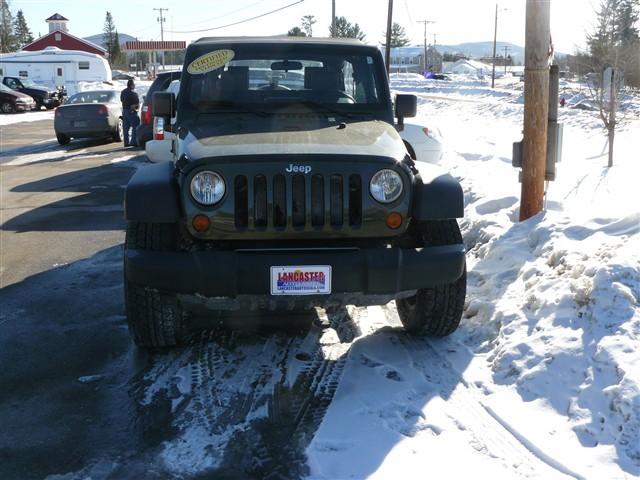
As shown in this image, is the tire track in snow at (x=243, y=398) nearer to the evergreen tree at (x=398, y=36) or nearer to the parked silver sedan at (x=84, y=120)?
the parked silver sedan at (x=84, y=120)

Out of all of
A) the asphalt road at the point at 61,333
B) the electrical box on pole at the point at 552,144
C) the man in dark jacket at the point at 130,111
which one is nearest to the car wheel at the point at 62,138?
the man in dark jacket at the point at 130,111

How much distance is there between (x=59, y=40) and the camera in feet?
265

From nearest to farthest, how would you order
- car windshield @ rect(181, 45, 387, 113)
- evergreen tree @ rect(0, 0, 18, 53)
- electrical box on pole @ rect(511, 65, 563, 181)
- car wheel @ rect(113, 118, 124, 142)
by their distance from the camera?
1. car windshield @ rect(181, 45, 387, 113)
2. electrical box on pole @ rect(511, 65, 563, 181)
3. car wheel @ rect(113, 118, 124, 142)
4. evergreen tree @ rect(0, 0, 18, 53)

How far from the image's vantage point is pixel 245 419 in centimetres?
387

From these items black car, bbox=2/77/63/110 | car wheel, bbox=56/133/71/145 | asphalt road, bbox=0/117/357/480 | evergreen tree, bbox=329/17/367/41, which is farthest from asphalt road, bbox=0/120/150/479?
evergreen tree, bbox=329/17/367/41

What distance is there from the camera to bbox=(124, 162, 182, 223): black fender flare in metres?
4.18

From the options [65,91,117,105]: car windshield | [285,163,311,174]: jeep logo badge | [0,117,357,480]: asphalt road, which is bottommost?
[0,117,357,480]: asphalt road

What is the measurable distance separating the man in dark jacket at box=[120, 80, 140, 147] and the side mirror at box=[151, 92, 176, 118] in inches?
499

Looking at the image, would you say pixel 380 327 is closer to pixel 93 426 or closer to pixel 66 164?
pixel 93 426

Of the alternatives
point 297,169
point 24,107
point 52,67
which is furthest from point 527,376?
point 52,67

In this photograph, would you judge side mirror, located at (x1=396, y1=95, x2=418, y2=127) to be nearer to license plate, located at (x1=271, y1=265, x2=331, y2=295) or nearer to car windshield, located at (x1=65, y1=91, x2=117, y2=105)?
license plate, located at (x1=271, y1=265, x2=331, y2=295)

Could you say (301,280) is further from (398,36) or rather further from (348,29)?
(398,36)

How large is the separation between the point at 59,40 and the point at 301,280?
84714mm

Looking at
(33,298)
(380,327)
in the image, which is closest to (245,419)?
(380,327)
